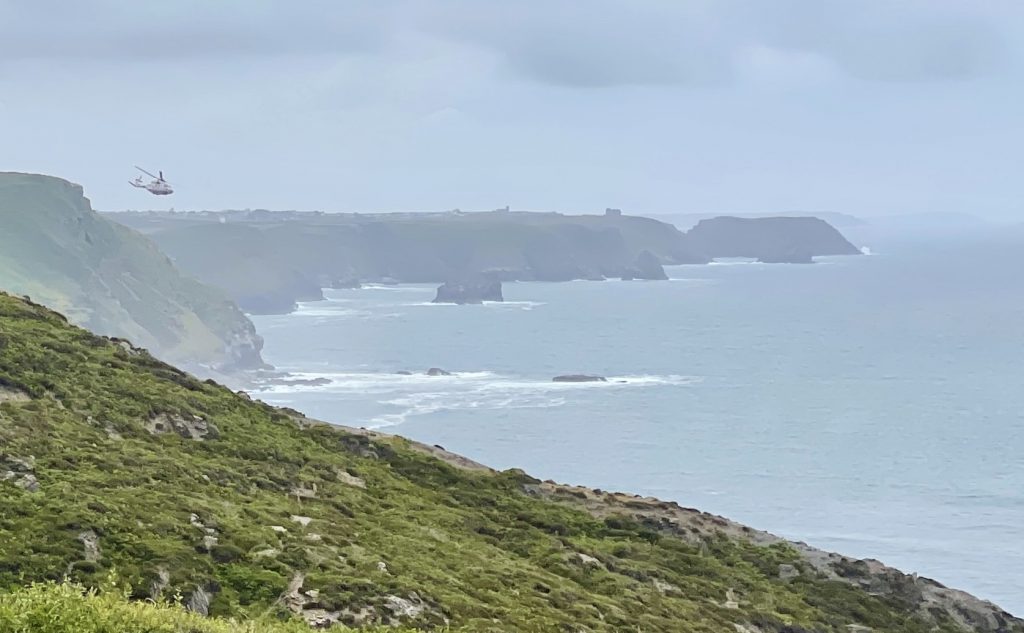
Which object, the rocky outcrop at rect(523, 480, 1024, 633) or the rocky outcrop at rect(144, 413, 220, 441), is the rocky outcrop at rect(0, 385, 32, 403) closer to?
the rocky outcrop at rect(144, 413, 220, 441)

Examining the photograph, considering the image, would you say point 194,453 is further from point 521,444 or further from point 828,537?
point 521,444

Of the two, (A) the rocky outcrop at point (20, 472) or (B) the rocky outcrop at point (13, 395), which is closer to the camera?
(A) the rocky outcrop at point (20, 472)

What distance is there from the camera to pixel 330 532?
2853 cm

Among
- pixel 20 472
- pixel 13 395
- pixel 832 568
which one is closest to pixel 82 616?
pixel 20 472

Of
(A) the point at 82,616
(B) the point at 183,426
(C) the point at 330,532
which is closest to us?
(A) the point at 82,616

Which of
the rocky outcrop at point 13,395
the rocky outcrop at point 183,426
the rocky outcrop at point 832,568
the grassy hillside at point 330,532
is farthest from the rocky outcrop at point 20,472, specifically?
the rocky outcrop at point 832,568

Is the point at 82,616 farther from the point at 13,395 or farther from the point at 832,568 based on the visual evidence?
the point at 832,568

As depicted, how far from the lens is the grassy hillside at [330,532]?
2381 cm

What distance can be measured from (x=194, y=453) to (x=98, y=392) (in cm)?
309

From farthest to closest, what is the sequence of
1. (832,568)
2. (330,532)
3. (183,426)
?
(832,568), (183,426), (330,532)

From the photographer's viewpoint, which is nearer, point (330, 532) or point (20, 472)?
point (20, 472)

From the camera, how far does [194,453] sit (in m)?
33.3

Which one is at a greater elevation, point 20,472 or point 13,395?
point 13,395

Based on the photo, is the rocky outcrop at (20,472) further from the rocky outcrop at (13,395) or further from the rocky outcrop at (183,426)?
the rocky outcrop at (183,426)
